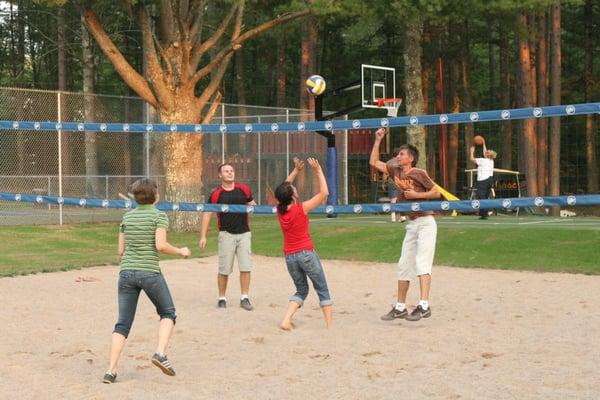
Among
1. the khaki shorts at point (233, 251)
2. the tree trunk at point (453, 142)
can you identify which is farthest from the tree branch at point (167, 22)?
the tree trunk at point (453, 142)

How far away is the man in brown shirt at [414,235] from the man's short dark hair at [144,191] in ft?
10.4

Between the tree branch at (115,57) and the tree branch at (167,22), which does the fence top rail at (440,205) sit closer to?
the tree branch at (115,57)

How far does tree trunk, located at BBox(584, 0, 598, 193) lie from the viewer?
40.8m

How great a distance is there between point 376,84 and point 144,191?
21.0 m

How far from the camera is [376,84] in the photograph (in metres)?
27.8

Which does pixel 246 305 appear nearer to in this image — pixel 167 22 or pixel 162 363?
pixel 162 363

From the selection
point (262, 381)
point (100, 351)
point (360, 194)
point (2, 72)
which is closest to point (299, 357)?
point (262, 381)

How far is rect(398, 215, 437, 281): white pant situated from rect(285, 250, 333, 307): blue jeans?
0.87 metres

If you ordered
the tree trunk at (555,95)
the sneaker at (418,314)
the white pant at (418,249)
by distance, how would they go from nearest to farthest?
the sneaker at (418,314), the white pant at (418,249), the tree trunk at (555,95)

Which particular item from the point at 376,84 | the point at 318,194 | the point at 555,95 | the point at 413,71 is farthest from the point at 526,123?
the point at 318,194


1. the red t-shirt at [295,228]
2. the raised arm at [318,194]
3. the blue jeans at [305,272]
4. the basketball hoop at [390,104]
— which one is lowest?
the blue jeans at [305,272]

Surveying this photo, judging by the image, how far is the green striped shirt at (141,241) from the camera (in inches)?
288

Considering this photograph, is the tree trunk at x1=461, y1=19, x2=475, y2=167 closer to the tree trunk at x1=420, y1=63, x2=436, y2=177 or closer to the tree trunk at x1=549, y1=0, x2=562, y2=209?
the tree trunk at x1=420, y1=63, x2=436, y2=177

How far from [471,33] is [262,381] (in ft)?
121
